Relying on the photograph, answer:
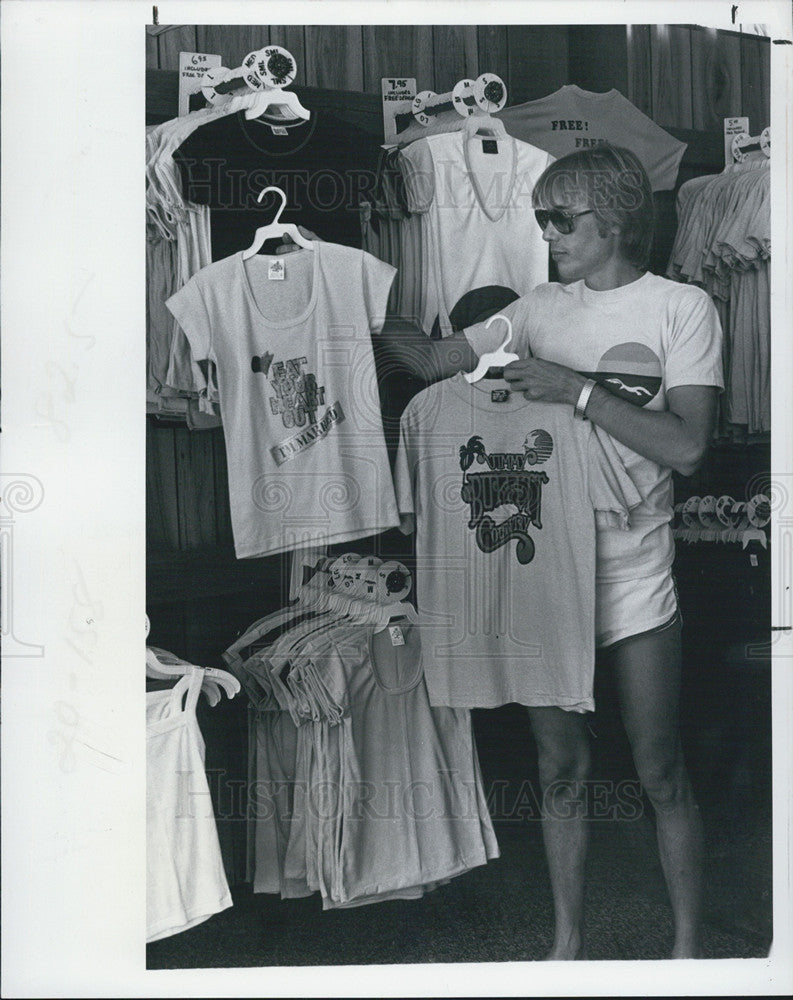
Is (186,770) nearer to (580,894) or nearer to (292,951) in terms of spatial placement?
(292,951)

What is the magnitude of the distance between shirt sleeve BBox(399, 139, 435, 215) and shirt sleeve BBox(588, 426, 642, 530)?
718 millimetres

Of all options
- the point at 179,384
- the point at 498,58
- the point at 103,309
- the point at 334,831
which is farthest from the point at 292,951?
the point at 498,58

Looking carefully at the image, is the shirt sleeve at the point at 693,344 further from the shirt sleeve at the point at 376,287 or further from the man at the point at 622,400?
the shirt sleeve at the point at 376,287

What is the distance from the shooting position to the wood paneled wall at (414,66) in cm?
262

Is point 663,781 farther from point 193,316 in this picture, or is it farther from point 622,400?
point 193,316

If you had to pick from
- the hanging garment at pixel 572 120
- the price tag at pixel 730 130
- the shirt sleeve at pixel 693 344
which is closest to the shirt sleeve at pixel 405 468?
the shirt sleeve at pixel 693 344

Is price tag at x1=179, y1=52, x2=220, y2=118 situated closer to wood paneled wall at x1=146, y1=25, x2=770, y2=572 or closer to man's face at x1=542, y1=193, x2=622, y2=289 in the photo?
wood paneled wall at x1=146, y1=25, x2=770, y2=572

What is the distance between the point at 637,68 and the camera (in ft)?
8.70

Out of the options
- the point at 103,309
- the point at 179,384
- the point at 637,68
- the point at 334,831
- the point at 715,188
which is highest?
the point at 637,68

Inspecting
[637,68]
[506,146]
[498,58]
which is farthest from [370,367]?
[637,68]

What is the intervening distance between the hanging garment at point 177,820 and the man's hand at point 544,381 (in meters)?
Answer: 1.14

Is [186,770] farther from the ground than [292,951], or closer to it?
farther from the ground

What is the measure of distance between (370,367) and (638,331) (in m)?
0.68

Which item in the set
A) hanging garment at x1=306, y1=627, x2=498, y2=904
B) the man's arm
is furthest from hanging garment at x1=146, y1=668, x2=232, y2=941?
the man's arm
